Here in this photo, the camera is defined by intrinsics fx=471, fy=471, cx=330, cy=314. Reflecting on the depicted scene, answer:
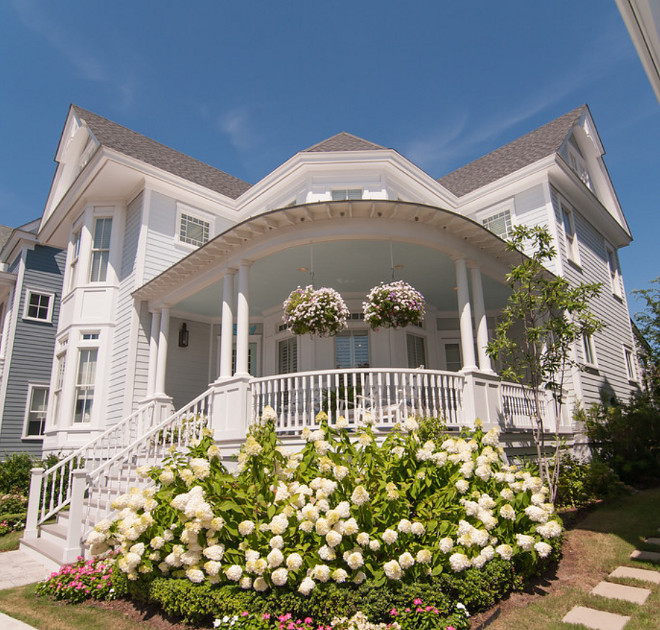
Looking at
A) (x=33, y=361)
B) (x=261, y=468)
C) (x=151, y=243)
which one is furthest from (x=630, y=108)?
(x=33, y=361)

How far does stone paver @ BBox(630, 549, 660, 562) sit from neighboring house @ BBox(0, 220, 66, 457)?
646 inches

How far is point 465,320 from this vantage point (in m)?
7.36

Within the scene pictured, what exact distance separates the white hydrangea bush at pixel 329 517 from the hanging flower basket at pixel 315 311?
2.73m

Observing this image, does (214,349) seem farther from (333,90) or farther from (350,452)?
(350,452)

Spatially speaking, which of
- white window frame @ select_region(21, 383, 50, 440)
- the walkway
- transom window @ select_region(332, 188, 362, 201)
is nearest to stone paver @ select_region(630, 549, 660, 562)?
the walkway

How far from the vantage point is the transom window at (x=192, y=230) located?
38.5ft

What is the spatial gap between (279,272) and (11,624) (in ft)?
20.8

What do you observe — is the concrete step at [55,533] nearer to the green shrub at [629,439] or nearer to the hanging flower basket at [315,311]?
the hanging flower basket at [315,311]

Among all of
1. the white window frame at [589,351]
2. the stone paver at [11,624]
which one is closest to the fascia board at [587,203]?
the white window frame at [589,351]

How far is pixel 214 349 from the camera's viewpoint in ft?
39.1

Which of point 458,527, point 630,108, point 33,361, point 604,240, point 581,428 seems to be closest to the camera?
point 458,527

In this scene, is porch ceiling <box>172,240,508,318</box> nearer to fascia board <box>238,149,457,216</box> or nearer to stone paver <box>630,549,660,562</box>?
fascia board <box>238,149,457,216</box>

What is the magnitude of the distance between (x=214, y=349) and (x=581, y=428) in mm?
8515

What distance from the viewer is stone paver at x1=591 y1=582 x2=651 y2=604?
150 inches
